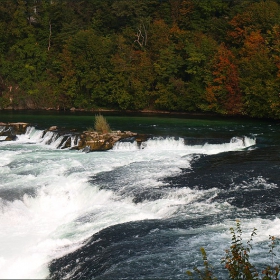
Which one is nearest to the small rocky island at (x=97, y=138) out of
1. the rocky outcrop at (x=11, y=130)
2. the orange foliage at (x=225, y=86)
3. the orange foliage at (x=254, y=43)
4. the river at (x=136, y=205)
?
the river at (x=136, y=205)

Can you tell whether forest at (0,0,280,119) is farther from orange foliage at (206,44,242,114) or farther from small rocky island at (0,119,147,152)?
small rocky island at (0,119,147,152)

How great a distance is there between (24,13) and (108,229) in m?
50.5

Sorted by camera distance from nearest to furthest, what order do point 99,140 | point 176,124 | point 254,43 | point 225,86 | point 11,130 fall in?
point 99,140, point 11,130, point 176,124, point 254,43, point 225,86

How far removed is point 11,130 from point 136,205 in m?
20.4

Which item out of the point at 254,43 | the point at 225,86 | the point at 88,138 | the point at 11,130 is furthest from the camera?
the point at 225,86

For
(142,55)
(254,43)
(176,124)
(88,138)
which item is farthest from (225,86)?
(88,138)

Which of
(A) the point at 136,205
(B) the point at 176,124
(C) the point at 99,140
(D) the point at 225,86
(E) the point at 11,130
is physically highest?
(D) the point at 225,86

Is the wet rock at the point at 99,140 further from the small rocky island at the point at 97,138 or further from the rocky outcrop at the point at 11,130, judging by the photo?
the rocky outcrop at the point at 11,130

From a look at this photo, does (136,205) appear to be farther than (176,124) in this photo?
No

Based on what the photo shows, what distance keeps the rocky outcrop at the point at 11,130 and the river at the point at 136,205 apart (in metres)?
4.29

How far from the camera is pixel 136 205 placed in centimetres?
1702

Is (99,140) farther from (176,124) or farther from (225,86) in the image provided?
(225,86)

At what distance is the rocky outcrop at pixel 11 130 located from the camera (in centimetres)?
3359

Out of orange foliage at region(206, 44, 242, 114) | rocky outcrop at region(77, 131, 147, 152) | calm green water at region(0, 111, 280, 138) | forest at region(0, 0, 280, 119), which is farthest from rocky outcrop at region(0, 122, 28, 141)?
orange foliage at region(206, 44, 242, 114)
